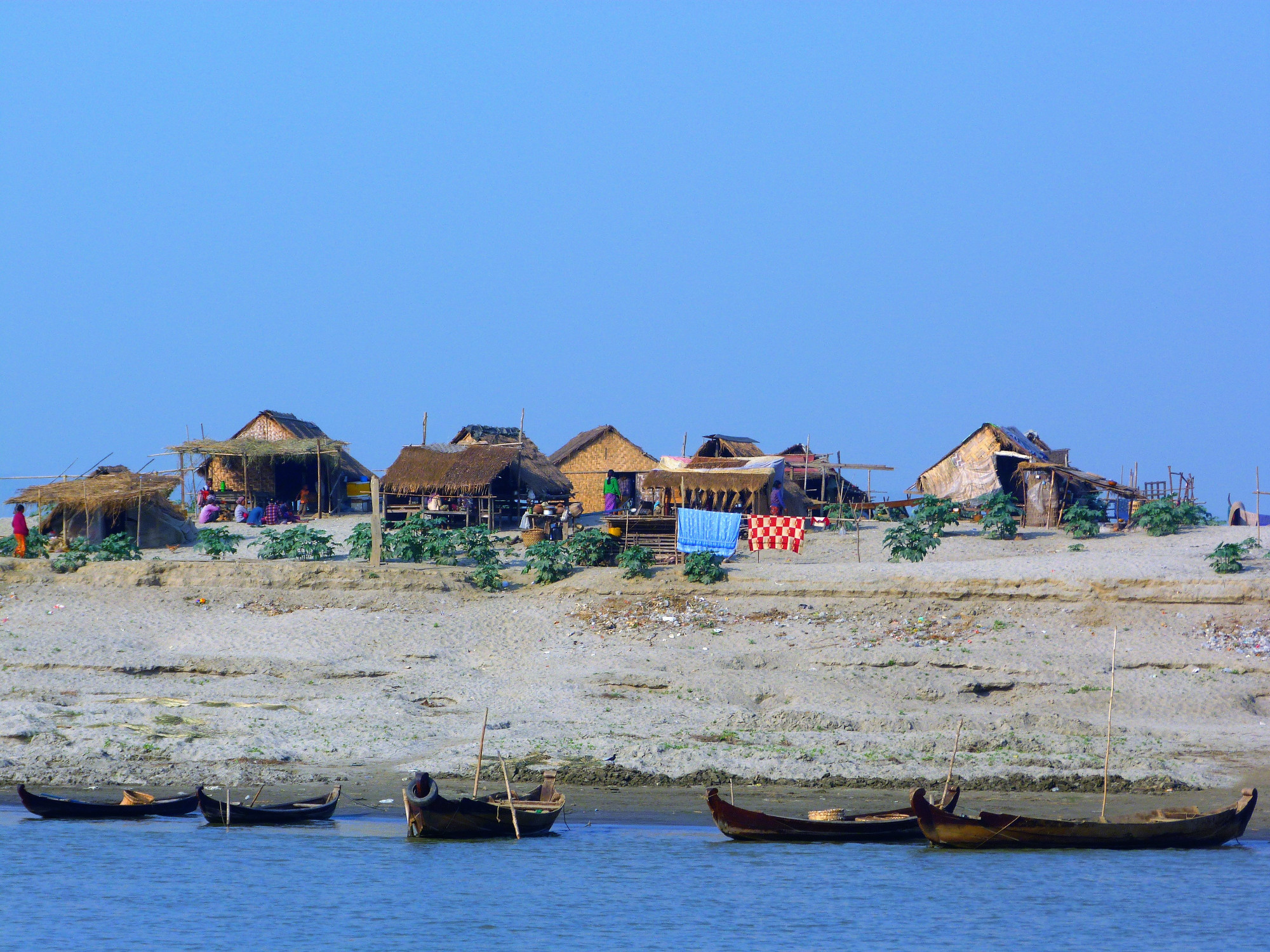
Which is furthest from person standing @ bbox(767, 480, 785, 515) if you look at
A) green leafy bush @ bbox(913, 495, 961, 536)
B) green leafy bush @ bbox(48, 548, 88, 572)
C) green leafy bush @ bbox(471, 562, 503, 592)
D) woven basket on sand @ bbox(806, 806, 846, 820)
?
woven basket on sand @ bbox(806, 806, 846, 820)

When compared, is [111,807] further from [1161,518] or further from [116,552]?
[1161,518]

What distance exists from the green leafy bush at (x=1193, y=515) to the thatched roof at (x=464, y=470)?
1650 cm

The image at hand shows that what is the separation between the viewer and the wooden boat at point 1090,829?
46.3 ft

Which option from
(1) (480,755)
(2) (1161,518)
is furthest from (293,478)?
(1) (480,755)

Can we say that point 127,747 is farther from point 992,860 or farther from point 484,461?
point 484,461

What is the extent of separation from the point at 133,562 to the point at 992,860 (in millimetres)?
18511

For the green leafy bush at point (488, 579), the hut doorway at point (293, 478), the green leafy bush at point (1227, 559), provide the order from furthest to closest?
the hut doorway at point (293, 478) < the green leafy bush at point (488, 579) < the green leafy bush at point (1227, 559)

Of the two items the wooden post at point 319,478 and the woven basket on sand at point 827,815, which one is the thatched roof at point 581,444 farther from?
the woven basket on sand at point 827,815

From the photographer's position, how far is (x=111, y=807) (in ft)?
49.3

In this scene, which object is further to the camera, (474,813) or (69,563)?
(69,563)

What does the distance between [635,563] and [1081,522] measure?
1338 centimetres

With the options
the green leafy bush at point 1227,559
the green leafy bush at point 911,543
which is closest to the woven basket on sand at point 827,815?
the green leafy bush at point 1227,559

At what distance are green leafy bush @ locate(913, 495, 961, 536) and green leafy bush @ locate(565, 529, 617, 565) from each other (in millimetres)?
8792

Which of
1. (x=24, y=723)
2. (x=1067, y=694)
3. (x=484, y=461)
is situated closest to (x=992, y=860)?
(x=1067, y=694)
